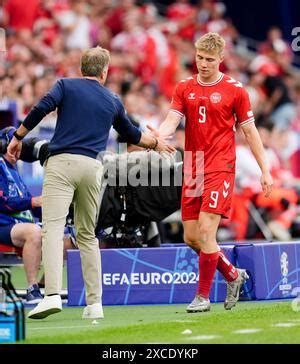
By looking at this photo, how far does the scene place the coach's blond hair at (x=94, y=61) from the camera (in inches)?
409

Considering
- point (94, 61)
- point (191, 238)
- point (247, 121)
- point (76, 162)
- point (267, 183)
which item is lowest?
point (191, 238)

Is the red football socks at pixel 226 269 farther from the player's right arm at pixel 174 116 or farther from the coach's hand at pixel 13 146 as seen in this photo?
the coach's hand at pixel 13 146

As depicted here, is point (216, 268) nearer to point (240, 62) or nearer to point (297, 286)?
point (297, 286)

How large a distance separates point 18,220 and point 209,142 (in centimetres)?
226

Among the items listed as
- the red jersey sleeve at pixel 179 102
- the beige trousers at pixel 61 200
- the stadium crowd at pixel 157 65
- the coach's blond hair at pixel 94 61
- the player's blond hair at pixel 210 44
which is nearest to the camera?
the beige trousers at pixel 61 200

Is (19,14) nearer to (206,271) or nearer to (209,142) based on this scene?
(209,142)

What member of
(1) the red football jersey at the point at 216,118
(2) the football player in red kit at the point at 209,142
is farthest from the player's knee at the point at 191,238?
(1) the red football jersey at the point at 216,118

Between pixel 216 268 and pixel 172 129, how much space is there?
4.13 feet

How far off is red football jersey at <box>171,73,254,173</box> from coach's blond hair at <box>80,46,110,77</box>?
85 centimetres

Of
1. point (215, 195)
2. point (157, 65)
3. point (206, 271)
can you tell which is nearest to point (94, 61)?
point (215, 195)

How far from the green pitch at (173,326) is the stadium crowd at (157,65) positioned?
17.7 feet

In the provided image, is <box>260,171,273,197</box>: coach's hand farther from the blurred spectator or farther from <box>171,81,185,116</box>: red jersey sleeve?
the blurred spectator

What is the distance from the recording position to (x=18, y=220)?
39.5 feet

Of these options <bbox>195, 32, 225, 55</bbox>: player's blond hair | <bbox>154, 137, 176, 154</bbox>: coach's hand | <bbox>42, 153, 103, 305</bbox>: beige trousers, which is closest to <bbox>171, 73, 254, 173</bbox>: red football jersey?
<bbox>154, 137, 176, 154</bbox>: coach's hand
